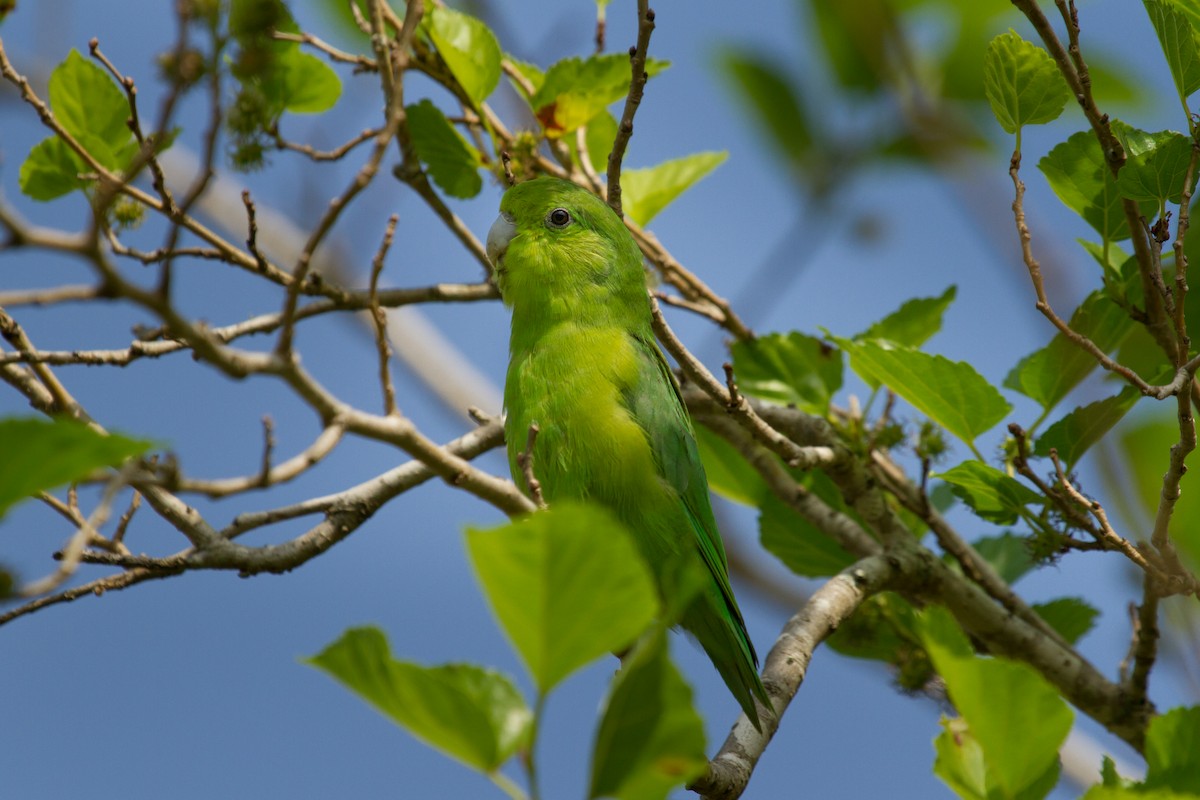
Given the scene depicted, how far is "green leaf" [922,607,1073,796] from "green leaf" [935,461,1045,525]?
136 centimetres

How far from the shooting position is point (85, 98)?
328cm

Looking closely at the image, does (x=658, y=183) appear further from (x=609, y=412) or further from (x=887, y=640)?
(x=887, y=640)

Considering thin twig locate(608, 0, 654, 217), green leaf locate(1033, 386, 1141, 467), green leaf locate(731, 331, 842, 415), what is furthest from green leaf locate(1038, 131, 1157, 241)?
thin twig locate(608, 0, 654, 217)

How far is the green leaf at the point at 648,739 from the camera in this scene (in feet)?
4.37

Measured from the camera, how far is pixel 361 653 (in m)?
1.40

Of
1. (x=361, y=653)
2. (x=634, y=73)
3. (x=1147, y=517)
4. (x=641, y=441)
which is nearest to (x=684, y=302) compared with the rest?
(x=641, y=441)

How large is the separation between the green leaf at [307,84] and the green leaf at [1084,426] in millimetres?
2498

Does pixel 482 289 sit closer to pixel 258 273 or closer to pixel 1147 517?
pixel 258 273

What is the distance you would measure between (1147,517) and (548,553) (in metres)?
2.36

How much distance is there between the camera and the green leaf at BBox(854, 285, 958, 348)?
3.89 m

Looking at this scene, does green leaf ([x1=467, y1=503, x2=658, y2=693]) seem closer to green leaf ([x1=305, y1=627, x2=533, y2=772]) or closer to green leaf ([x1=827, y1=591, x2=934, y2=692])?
green leaf ([x1=305, y1=627, x2=533, y2=772])

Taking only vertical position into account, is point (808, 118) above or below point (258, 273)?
above

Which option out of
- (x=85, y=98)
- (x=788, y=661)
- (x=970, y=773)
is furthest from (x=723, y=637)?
(x=85, y=98)

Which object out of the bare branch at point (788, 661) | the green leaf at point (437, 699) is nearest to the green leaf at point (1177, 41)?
the bare branch at point (788, 661)
